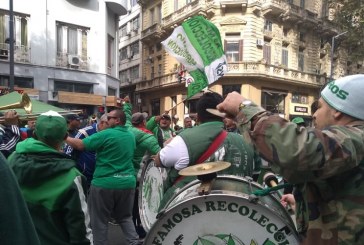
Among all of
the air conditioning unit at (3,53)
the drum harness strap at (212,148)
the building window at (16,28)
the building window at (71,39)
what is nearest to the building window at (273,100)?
the building window at (71,39)

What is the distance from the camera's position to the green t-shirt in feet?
14.7

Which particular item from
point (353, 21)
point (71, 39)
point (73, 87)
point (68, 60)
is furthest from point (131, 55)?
point (353, 21)

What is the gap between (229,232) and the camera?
225 cm

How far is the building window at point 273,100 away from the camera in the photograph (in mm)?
28453

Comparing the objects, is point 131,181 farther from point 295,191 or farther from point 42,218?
point 295,191

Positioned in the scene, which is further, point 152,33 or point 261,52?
point 152,33

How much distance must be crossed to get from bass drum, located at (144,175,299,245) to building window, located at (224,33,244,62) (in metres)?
26.3

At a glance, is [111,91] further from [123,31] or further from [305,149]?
[123,31]

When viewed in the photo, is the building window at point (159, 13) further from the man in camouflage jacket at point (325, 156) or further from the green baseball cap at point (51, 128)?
the man in camouflage jacket at point (325, 156)

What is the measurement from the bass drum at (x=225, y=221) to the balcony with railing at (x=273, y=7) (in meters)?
27.4

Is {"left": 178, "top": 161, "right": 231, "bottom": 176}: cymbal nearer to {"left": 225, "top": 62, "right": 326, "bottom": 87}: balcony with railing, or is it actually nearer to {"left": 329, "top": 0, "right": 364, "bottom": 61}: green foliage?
{"left": 329, "top": 0, "right": 364, "bottom": 61}: green foliage

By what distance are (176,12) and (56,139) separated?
3070 centimetres

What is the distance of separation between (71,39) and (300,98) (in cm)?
1951

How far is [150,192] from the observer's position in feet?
17.2
